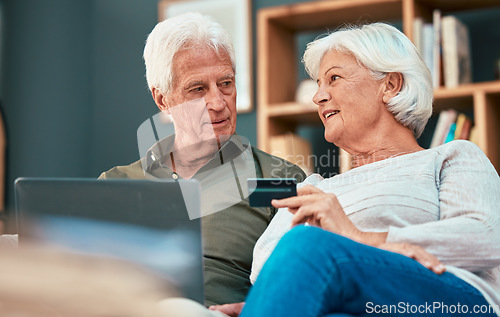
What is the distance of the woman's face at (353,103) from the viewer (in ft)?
4.93

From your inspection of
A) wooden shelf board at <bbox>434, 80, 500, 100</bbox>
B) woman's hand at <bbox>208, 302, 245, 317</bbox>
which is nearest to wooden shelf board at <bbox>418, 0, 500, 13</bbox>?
wooden shelf board at <bbox>434, 80, 500, 100</bbox>

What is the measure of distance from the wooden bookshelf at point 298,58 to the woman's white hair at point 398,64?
894mm

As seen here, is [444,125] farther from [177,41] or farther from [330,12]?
[177,41]

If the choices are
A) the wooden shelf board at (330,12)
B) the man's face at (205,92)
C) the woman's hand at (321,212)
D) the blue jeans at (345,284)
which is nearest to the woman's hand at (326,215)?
the woman's hand at (321,212)

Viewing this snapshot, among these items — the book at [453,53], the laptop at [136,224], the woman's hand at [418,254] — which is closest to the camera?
the laptop at [136,224]

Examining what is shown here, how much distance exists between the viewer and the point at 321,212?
116 cm

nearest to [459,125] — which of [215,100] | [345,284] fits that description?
[215,100]

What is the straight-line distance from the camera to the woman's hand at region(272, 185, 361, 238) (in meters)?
1.16

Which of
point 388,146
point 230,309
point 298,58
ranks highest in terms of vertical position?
point 298,58

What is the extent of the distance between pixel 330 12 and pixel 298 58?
1.14 ft

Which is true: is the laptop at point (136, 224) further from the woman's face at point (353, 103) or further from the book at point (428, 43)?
the book at point (428, 43)

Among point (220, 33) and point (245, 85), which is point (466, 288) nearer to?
point (220, 33)

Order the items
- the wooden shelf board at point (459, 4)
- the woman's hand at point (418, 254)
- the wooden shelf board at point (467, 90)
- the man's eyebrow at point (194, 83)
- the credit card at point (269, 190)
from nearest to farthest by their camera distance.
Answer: the woman's hand at point (418, 254), the credit card at point (269, 190), the man's eyebrow at point (194, 83), the wooden shelf board at point (467, 90), the wooden shelf board at point (459, 4)

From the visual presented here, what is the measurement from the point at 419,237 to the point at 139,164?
87cm
